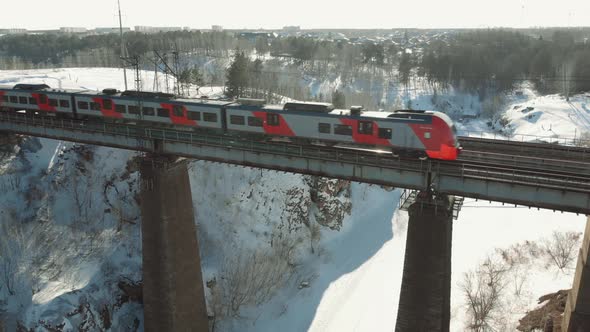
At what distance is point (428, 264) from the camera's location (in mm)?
21250

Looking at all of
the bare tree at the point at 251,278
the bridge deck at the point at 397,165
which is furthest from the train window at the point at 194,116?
the bare tree at the point at 251,278

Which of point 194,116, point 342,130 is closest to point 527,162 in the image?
point 342,130

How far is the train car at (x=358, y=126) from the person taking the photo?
23.1 m

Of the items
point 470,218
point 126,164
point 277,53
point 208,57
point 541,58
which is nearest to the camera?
point 126,164

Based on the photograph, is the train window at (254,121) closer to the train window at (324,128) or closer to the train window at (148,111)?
the train window at (324,128)

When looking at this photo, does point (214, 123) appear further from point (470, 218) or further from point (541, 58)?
point (541, 58)

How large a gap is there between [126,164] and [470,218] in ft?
119

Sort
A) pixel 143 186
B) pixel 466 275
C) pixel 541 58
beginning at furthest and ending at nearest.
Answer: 1. pixel 541 58
2. pixel 466 275
3. pixel 143 186

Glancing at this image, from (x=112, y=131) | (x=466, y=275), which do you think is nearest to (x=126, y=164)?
(x=112, y=131)

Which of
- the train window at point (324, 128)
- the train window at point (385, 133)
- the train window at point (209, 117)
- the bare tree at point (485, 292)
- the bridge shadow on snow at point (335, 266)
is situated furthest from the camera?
the bridge shadow on snow at point (335, 266)

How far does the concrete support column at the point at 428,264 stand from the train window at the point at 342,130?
589 cm

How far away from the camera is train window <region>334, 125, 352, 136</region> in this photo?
83.0 feet

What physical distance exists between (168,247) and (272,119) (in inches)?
397

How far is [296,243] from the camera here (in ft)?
137
